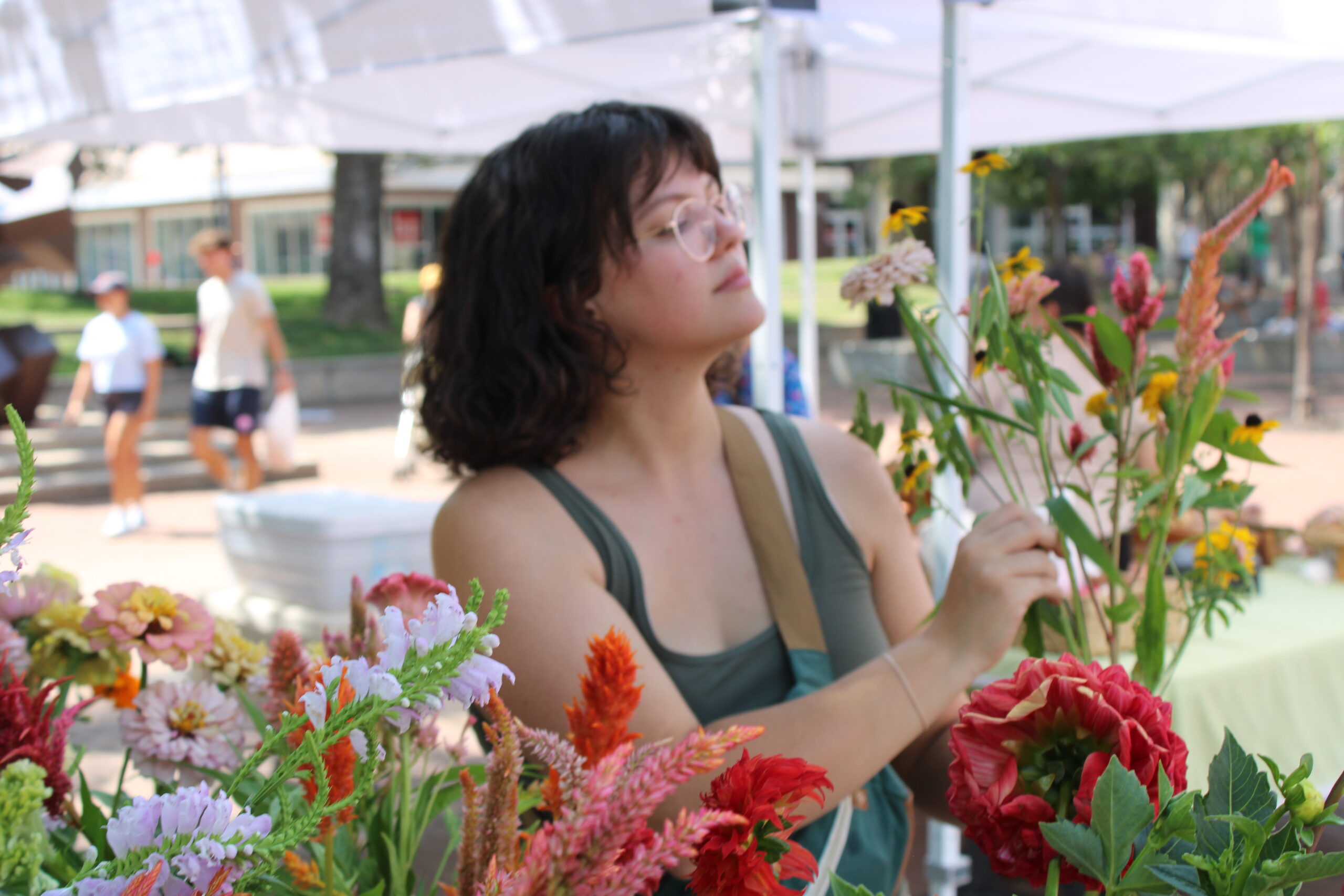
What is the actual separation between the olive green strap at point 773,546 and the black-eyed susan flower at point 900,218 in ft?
1.18

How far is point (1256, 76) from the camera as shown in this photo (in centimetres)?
440

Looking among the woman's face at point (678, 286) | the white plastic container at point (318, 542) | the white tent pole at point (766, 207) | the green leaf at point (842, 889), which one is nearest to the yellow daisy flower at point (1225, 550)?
the woman's face at point (678, 286)

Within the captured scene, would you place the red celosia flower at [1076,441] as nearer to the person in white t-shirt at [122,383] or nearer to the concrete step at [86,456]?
the person in white t-shirt at [122,383]

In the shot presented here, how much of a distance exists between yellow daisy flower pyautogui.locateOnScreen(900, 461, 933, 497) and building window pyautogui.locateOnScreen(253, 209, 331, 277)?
38.9m

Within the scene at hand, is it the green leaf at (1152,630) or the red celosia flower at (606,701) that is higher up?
the red celosia flower at (606,701)

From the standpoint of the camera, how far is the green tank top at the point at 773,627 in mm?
1312

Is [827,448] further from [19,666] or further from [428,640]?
[428,640]

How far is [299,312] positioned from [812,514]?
19.8m

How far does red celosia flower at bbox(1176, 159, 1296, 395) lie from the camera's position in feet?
3.08

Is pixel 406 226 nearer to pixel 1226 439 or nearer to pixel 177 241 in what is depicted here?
pixel 177 241

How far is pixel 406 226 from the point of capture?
37188 millimetres

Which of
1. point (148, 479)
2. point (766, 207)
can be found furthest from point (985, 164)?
point (148, 479)

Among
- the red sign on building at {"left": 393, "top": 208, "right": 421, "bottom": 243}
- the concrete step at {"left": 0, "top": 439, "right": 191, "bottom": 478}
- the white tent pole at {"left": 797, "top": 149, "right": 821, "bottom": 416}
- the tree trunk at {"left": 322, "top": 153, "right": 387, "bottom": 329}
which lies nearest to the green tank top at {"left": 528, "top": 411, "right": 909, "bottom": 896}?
the white tent pole at {"left": 797, "top": 149, "right": 821, "bottom": 416}

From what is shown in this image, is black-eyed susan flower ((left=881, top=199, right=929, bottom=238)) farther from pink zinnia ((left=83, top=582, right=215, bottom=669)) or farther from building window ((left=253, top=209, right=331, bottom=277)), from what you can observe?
building window ((left=253, top=209, right=331, bottom=277))
